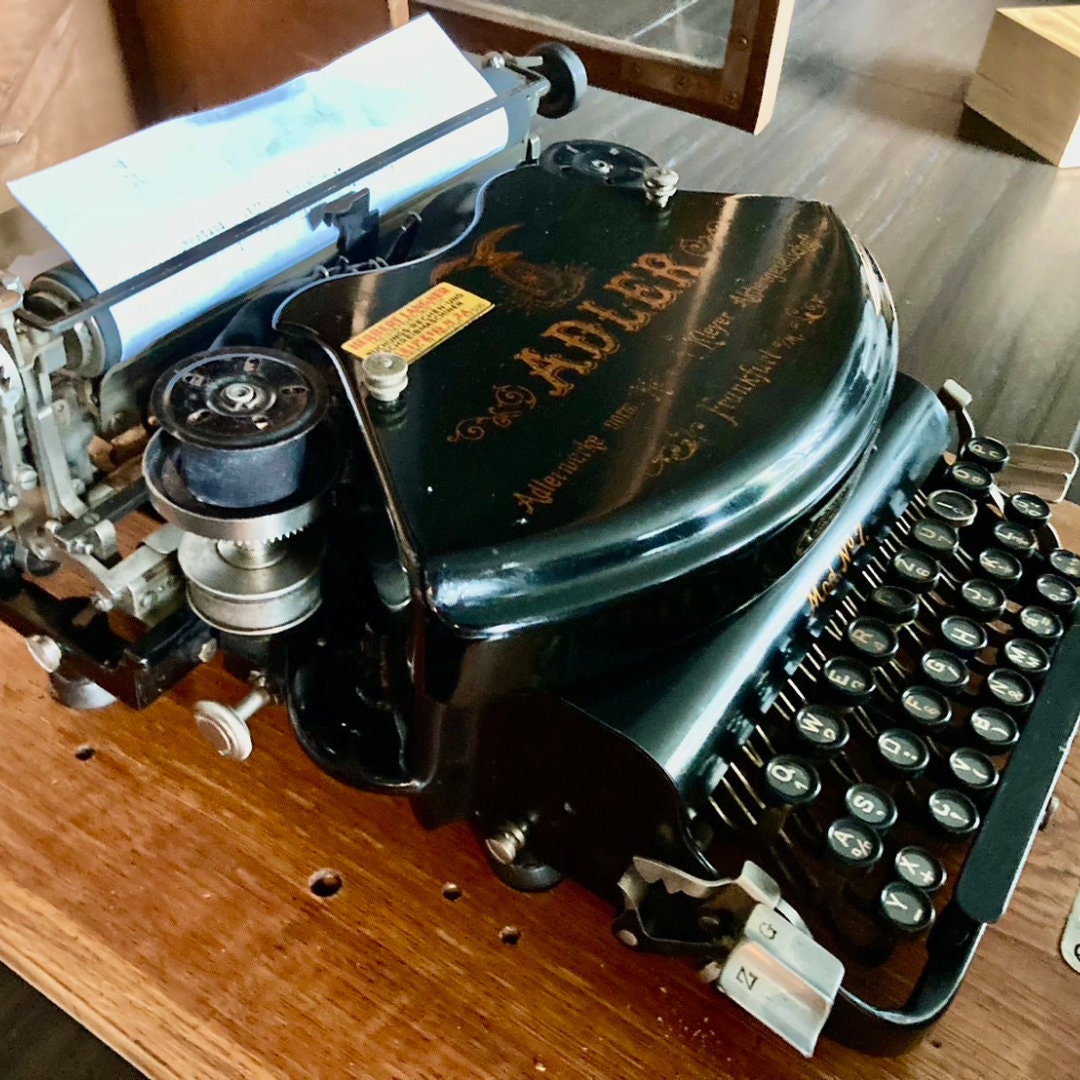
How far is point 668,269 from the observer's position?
106 cm

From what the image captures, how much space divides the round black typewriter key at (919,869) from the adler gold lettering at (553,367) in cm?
48

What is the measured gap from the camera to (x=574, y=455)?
0.86 meters

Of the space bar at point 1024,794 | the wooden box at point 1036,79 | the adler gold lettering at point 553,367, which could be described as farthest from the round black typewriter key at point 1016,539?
the wooden box at point 1036,79

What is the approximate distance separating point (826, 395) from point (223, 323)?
1.76 feet

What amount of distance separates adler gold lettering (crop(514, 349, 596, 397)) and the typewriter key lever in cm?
39

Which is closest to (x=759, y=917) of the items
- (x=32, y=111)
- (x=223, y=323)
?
(x=223, y=323)

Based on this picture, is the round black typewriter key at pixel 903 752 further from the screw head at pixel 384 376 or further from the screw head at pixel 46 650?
the screw head at pixel 46 650

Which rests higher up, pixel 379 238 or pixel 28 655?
pixel 379 238

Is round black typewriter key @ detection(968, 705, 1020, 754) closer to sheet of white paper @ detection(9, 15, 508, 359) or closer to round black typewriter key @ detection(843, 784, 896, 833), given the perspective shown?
round black typewriter key @ detection(843, 784, 896, 833)

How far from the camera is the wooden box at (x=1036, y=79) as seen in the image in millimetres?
2426

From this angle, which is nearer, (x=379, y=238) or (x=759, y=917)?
(x=759, y=917)

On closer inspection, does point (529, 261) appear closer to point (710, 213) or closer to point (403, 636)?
point (710, 213)

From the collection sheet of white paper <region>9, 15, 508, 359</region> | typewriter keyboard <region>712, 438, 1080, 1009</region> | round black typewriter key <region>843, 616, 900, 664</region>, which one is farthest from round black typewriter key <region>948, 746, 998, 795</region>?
sheet of white paper <region>9, 15, 508, 359</region>

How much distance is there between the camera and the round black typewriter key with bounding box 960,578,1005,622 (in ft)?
3.67
